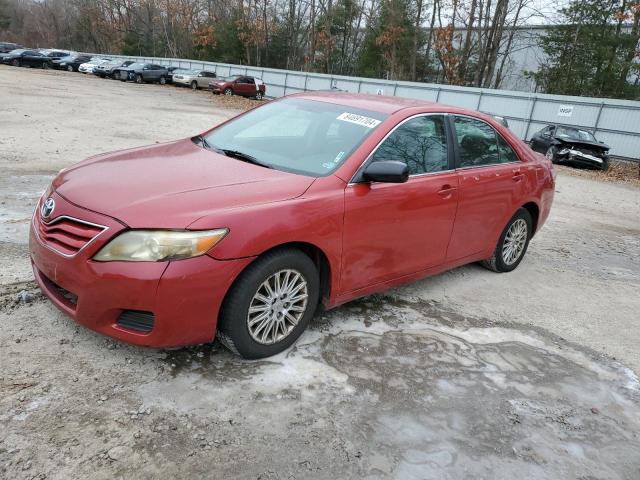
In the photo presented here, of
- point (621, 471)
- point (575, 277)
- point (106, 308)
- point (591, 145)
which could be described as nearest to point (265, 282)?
point (106, 308)

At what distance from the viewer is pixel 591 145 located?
56.2ft

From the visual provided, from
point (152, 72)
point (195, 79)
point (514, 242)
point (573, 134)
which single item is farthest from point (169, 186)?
point (152, 72)

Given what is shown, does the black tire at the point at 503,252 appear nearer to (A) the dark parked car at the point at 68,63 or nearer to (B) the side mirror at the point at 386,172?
(B) the side mirror at the point at 386,172

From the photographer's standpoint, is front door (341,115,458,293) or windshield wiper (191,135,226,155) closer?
front door (341,115,458,293)

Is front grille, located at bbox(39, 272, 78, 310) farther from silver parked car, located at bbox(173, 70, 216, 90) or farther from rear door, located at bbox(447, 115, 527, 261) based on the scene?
silver parked car, located at bbox(173, 70, 216, 90)

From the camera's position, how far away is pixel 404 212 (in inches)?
149

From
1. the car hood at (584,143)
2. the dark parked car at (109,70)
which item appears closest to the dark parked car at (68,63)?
the dark parked car at (109,70)

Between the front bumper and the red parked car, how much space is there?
106 feet

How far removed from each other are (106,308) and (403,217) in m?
2.09

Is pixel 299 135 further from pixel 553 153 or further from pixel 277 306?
pixel 553 153

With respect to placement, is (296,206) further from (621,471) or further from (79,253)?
(621,471)

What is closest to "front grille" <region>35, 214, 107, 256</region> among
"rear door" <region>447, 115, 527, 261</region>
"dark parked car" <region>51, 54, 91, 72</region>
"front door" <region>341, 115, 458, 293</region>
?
"front door" <region>341, 115, 458, 293</region>

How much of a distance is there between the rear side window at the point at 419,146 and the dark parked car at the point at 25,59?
150 feet

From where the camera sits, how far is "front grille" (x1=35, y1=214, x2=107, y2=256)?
2791mm
